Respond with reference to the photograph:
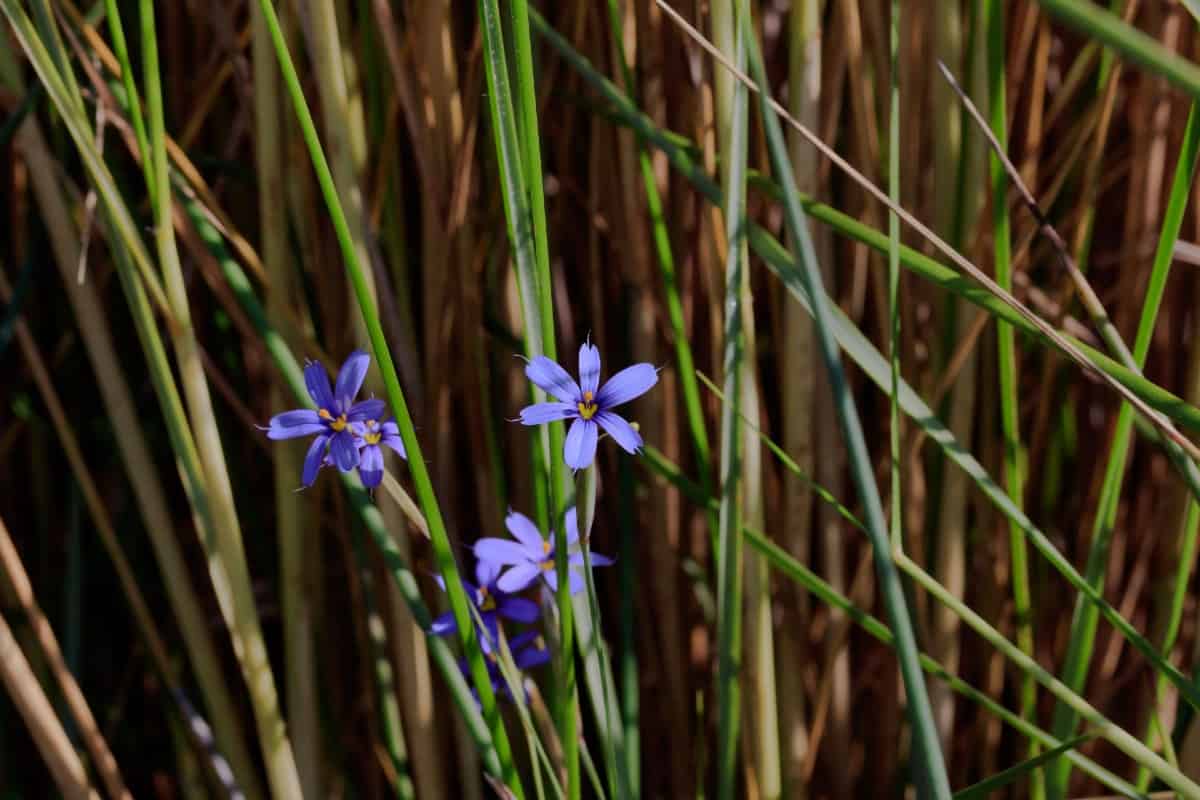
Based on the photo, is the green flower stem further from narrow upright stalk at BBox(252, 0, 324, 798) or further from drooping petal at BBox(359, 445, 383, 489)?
narrow upright stalk at BBox(252, 0, 324, 798)

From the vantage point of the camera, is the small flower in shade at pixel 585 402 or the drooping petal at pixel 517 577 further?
the drooping petal at pixel 517 577

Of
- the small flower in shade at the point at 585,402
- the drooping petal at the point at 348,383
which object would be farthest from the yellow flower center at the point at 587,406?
the drooping petal at the point at 348,383

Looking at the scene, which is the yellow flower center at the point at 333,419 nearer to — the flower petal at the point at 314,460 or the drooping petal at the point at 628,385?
the flower petal at the point at 314,460

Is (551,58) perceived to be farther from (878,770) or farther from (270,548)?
(878,770)

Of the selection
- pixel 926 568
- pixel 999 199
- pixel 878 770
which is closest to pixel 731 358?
pixel 999 199

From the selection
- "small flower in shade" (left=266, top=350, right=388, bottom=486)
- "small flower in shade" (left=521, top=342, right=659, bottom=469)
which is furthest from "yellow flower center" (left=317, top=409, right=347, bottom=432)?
"small flower in shade" (left=521, top=342, right=659, bottom=469)
